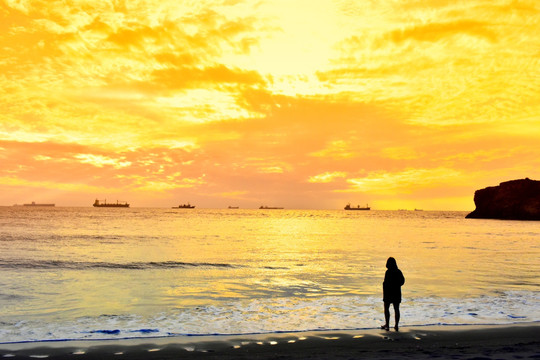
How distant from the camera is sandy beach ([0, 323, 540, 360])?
10750mm

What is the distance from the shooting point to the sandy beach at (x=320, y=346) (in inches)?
423

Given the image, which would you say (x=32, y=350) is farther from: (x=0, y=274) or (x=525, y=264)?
(x=525, y=264)

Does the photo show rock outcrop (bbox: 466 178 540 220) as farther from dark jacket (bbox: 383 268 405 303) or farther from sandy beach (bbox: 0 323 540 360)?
dark jacket (bbox: 383 268 405 303)

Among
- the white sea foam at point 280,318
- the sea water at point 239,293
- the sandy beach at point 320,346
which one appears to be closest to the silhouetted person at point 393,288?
the sandy beach at point 320,346

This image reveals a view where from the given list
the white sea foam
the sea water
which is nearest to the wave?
the sea water

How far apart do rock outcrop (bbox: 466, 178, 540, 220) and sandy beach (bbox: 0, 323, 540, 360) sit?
186 metres

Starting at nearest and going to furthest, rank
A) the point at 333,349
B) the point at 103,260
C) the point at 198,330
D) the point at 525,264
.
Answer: the point at 333,349 → the point at 198,330 → the point at 525,264 → the point at 103,260

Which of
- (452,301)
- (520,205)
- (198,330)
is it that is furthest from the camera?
(520,205)

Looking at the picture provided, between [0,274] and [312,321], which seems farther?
[0,274]

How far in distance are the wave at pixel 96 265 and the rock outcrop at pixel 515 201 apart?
175 metres

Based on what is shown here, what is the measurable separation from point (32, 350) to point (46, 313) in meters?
6.19

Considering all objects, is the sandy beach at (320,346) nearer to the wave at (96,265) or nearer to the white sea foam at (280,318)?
the white sea foam at (280,318)

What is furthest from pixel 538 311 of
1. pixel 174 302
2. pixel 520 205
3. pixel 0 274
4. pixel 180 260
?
pixel 520 205

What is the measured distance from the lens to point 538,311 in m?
17.4
